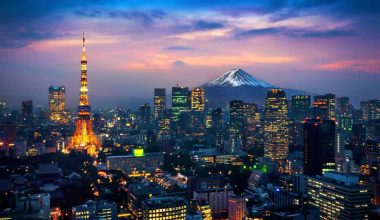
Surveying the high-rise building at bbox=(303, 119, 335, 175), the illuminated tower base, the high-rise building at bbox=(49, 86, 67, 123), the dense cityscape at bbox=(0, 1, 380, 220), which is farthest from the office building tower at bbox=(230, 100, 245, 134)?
the high-rise building at bbox=(49, 86, 67, 123)

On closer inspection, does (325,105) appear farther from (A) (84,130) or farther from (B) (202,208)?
(B) (202,208)

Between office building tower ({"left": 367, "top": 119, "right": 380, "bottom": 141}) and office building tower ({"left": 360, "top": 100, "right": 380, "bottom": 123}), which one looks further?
office building tower ({"left": 360, "top": 100, "right": 380, "bottom": 123})

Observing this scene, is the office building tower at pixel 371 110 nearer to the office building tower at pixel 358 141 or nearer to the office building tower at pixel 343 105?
the office building tower at pixel 343 105

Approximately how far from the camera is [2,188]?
1152cm

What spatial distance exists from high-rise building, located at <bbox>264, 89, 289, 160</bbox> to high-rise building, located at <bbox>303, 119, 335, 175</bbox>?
4436mm

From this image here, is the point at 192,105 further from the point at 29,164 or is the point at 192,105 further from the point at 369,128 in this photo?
the point at 29,164

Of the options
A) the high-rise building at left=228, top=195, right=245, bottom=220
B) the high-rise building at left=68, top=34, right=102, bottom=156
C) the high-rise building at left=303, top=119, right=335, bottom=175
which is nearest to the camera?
the high-rise building at left=228, top=195, right=245, bottom=220

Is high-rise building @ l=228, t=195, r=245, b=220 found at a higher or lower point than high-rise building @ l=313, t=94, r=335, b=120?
lower

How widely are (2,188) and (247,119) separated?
62.9 ft

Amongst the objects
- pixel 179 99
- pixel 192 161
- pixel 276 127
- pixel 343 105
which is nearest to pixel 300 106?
pixel 343 105

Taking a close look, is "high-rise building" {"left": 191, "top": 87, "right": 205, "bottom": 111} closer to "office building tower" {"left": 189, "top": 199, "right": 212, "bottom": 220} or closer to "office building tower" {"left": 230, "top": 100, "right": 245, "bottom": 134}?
"office building tower" {"left": 230, "top": 100, "right": 245, "bottom": 134}

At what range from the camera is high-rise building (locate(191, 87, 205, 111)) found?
34438mm

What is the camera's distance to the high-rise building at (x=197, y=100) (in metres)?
34.4

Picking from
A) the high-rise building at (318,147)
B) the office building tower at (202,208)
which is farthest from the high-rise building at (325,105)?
the office building tower at (202,208)
